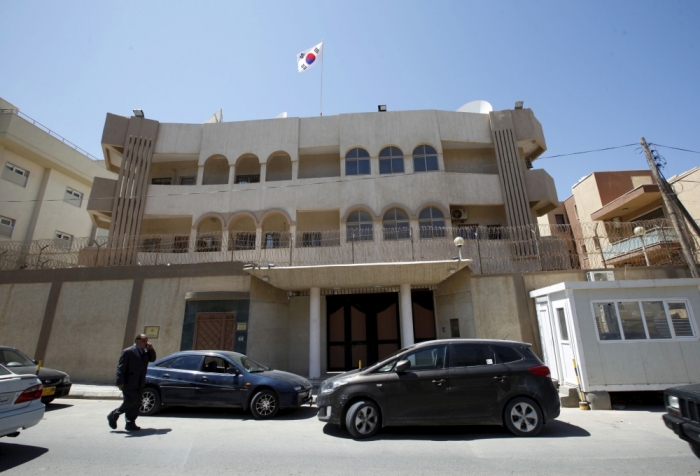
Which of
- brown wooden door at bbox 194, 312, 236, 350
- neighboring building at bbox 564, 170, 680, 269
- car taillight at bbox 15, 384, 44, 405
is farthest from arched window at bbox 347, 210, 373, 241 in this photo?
car taillight at bbox 15, 384, 44, 405

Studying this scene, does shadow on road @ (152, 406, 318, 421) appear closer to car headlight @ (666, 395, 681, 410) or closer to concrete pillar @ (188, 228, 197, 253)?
car headlight @ (666, 395, 681, 410)

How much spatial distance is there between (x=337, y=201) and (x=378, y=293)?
4.58 meters

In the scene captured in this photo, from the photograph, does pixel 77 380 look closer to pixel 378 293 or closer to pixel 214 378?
pixel 214 378

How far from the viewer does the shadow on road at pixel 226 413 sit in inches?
303

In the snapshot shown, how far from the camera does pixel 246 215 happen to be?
16578mm

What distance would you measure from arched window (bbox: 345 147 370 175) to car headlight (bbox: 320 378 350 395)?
1190 cm

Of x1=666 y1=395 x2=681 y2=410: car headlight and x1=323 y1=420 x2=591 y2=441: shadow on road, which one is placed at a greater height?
x1=666 y1=395 x2=681 y2=410: car headlight

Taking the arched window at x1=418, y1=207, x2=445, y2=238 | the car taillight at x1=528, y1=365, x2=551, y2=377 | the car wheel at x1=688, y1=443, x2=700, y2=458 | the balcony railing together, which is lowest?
the car wheel at x1=688, y1=443, x2=700, y2=458

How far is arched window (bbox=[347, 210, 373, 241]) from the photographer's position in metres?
15.6

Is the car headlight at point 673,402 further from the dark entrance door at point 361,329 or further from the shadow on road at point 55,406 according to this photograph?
the shadow on road at point 55,406

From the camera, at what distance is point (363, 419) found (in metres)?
5.97

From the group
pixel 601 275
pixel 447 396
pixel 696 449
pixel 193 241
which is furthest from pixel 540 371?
pixel 193 241

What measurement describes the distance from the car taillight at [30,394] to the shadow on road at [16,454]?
2.42 ft

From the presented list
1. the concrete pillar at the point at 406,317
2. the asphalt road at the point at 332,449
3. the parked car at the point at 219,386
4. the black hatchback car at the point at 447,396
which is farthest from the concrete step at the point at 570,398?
the parked car at the point at 219,386
